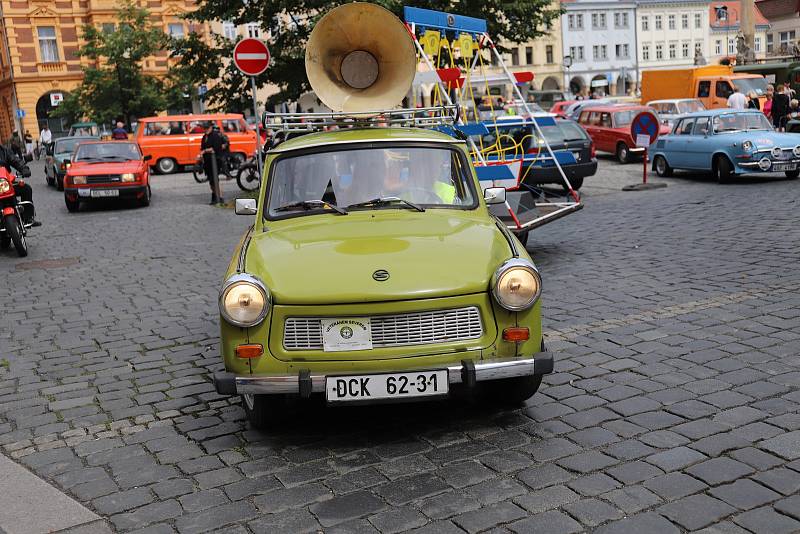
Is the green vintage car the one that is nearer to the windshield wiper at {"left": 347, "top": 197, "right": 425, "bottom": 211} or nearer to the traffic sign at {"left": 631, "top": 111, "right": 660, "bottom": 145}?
the windshield wiper at {"left": 347, "top": 197, "right": 425, "bottom": 211}

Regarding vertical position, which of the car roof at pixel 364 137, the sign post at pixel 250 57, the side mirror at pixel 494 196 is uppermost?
the sign post at pixel 250 57

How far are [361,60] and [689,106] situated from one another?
19.9 metres

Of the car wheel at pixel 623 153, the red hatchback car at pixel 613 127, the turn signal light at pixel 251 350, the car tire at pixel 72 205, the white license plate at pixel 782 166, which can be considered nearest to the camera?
the turn signal light at pixel 251 350

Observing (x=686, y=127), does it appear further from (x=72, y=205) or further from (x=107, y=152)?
(x=72, y=205)

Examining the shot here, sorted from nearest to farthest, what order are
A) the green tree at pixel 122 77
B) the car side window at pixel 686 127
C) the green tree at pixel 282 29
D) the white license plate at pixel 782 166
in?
the white license plate at pixel 782 166
the car side window at pixel 686 127
the green tree at pixel 282 29
the green tree at pixel 122 77

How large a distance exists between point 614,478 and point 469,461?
73 cm

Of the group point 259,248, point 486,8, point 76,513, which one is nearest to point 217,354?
point 259,248

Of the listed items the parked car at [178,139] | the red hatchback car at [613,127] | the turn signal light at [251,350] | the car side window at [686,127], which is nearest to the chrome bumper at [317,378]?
the turn signal light at [251,350]

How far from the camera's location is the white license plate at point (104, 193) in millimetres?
19828

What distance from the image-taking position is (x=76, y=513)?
4.21m

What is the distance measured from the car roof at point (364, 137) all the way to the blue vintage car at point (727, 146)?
12.7m

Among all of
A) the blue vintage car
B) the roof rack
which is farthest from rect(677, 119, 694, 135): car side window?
the roof rack

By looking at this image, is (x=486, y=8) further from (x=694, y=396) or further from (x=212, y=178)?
(x=694, y=396)

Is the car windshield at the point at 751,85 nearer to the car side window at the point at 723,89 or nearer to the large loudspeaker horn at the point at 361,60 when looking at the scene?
the car side window at the point at 723,89
